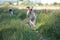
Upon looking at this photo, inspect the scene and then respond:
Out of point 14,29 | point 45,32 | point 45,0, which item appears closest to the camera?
point 14,29

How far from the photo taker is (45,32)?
39.1 feet

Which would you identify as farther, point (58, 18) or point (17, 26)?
point (58, 18)

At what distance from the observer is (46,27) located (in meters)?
12.2

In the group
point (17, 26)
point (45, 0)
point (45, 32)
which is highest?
point (17, 26)

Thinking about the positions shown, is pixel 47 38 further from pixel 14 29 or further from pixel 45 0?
pixel 45 0

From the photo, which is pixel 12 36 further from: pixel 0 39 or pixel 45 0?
pixel 45 0

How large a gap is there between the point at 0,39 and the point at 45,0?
154 feet

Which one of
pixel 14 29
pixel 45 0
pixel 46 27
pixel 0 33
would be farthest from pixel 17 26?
pixel 45 0

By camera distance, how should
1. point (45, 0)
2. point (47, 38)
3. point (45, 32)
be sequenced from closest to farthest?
point (47, 38) < point (45, 32) < point (45, 0)

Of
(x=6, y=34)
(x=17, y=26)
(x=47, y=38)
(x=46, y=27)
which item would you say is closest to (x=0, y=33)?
(x=6, y=34)

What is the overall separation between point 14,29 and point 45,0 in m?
45.6

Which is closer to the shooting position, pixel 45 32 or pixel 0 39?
pixel 0 39

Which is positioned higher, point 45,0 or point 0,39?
point 0,39

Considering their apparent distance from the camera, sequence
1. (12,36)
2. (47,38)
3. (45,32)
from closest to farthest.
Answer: (12,36)
(47,38)
(45,32)
